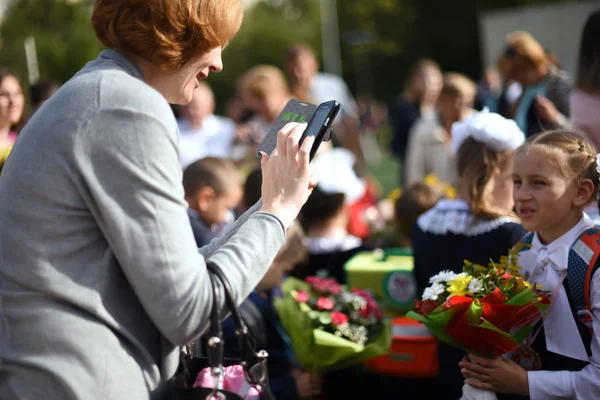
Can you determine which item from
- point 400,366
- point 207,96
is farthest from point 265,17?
point 400,366

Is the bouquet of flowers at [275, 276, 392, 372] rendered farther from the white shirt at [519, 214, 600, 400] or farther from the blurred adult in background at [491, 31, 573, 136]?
the blurred adult in background at [491, 31, 573, 136]

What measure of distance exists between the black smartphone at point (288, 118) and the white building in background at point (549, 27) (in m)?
15.7

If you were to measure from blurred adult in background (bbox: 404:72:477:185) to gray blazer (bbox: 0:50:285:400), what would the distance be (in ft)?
17.5

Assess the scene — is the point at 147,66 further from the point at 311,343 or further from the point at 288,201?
the point at 311,343

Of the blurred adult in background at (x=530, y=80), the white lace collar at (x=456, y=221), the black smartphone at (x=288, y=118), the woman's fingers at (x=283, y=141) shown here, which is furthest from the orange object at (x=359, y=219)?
the woman's fingers at (x=283, y=141)

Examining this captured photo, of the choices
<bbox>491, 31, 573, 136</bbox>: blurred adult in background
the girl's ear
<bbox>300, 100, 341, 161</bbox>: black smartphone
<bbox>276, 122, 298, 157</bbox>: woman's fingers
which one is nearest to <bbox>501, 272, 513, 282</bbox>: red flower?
the girl's ear

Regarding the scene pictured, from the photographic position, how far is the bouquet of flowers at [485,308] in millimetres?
2416

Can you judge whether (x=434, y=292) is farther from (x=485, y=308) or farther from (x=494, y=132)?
(x=494, y=132)

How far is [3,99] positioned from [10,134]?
338 mm

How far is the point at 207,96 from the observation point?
7.57 meters

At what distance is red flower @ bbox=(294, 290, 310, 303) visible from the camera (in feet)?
11.8

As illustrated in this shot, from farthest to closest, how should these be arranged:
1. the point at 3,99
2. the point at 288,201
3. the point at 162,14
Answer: the point at 3,99, the point at 288,201, the point at 162,14

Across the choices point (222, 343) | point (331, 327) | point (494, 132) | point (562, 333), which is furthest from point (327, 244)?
point (222, 343)

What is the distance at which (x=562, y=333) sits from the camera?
8.51 ft
